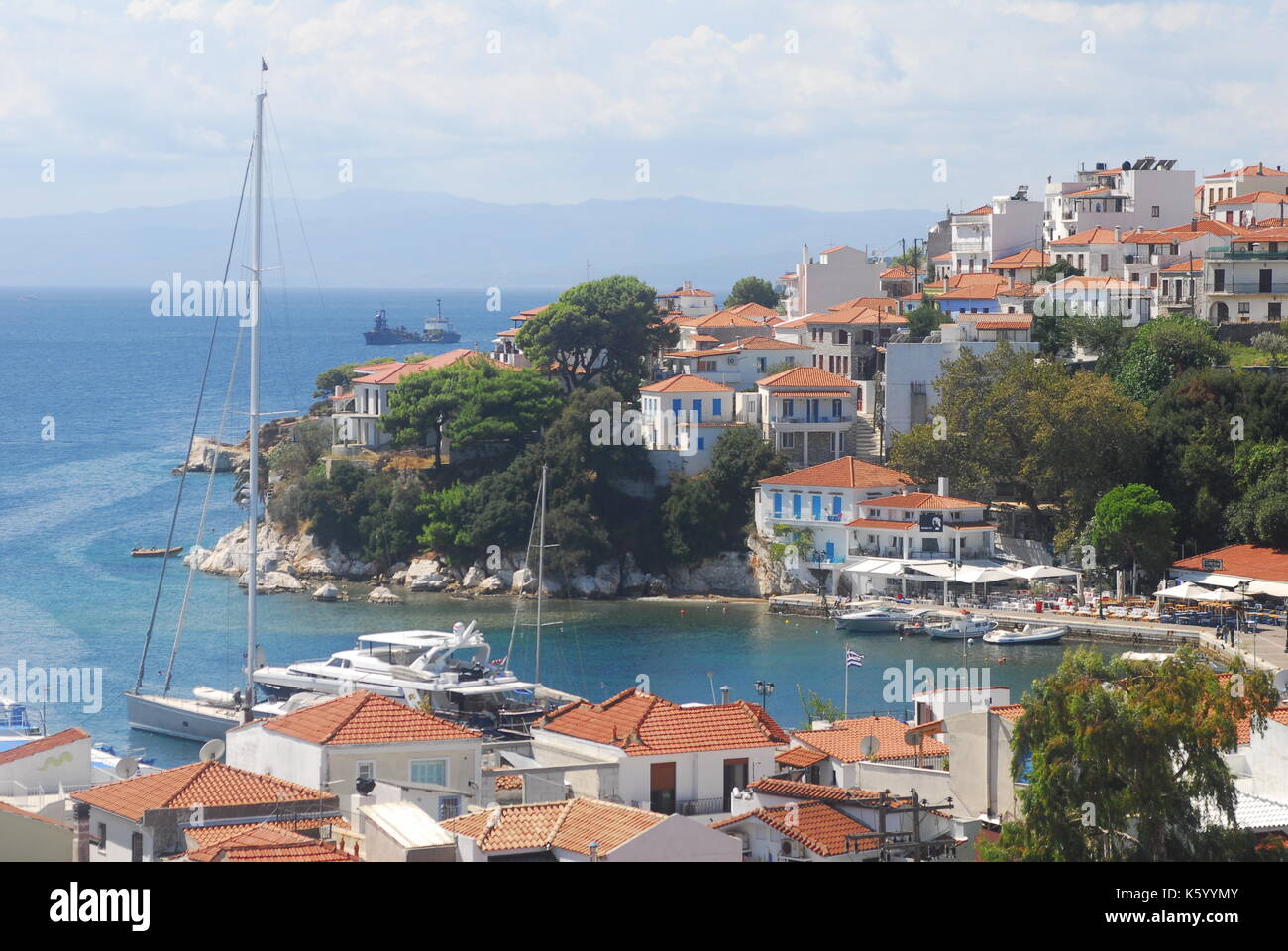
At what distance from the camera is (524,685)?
3341cm

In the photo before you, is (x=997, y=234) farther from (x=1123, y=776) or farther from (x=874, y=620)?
(x=1123, y=776)

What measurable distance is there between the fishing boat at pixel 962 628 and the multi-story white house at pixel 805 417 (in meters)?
10.6

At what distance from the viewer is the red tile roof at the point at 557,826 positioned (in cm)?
1390

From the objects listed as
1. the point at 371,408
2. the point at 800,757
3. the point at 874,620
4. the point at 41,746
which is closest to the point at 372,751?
the point at 800,757

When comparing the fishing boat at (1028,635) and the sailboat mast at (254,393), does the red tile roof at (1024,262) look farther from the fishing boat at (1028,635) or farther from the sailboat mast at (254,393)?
the sailboat mast at (254,393)

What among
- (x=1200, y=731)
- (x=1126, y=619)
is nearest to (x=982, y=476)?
(x=1126, y=619)

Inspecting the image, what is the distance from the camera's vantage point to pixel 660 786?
63.9 feet

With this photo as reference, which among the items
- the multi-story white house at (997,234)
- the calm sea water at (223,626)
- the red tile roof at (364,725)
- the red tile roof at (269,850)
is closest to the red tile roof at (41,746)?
the red tile roof at (364,725)

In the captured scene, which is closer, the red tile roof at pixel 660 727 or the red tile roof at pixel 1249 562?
the red tile roof at pixel 660 727

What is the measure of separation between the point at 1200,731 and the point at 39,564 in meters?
47.8

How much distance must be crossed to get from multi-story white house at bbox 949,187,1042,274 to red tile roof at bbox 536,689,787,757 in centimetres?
5303

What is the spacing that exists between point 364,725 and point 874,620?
94.3 feet
